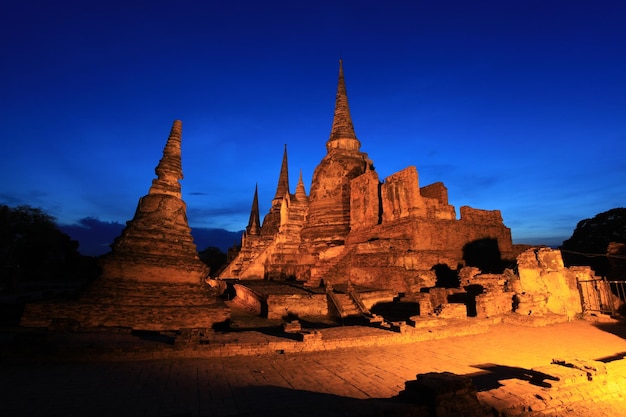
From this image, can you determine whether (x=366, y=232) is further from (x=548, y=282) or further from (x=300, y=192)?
(x=548, y=282)

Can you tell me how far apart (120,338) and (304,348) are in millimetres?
4479

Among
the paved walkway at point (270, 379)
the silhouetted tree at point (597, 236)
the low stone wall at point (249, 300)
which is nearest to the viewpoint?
the paved walkway at point (270, 379)

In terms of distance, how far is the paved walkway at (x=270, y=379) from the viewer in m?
3.95

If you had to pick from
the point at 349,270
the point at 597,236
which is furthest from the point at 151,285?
the point at 597,236

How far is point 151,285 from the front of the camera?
33.3ft

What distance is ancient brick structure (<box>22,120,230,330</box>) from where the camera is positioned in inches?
355

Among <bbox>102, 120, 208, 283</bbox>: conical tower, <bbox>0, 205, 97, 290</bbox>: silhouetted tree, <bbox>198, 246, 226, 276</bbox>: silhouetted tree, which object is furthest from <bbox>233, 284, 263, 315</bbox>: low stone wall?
<bbox>198, 246, 226, 276</bbox>: silhouetted tree

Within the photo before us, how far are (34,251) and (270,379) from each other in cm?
3180

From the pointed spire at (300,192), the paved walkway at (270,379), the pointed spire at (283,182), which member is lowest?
the paved walkway at (270,379)

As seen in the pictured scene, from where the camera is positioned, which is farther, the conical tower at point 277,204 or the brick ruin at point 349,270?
the conical tower at point 277,204

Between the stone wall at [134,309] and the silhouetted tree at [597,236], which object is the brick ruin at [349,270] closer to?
the stone wall at [134,309]

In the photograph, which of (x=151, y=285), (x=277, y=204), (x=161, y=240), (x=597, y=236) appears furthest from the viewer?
(x=277, y=204)

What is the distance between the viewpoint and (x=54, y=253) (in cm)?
2959

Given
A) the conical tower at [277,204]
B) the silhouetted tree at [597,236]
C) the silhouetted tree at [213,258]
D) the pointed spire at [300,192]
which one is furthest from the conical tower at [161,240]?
the silhouetted tree at [213,258]
